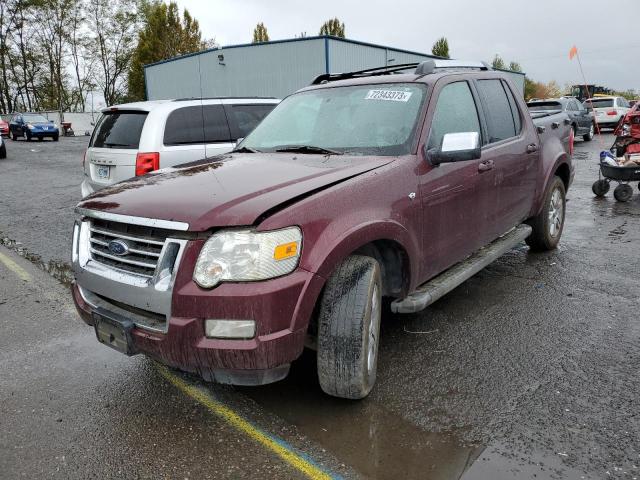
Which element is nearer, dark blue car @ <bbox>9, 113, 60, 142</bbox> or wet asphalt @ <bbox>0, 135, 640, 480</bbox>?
wet asphalt @ <bbox>0, 135, 640, 480</bbox>

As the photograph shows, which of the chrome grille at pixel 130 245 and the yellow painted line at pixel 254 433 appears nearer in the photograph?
the yellow painted line at pixel 254 433

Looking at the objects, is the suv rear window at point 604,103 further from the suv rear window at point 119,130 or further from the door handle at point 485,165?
→ the door handle at point 485,165

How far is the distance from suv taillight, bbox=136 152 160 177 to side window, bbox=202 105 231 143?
84cm

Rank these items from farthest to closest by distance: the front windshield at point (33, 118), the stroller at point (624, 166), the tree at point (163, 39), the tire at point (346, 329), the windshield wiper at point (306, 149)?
1. the tree at point (163, 39)
2. the front windshield at point (33, 118)
3. the stroller at point (624, 166)
4. the windshield wiper at point (306, 149)
5. the tire at point (346, 329)

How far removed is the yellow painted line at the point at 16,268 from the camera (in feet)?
18.2

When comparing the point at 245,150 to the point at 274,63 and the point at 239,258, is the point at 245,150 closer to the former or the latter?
the point at 239,258

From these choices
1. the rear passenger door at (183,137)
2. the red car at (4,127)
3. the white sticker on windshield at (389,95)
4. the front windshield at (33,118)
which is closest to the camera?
the white sticker on windshield at (389,95)

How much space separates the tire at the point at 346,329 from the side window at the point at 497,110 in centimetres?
218

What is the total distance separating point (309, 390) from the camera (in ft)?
10.4

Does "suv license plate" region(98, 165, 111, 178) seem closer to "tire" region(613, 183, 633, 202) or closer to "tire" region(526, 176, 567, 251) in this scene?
"tire" region(526, 176, 567, 251)

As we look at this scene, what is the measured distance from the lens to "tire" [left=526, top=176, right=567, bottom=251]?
550cm

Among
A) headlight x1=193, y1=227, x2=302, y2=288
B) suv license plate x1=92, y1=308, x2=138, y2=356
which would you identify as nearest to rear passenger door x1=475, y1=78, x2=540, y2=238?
headlight x1=193, y1=227, x2=302, y2=288

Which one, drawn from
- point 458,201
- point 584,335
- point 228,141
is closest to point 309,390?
point 458,201

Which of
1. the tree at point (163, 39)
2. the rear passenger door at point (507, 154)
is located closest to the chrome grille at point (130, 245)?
the rear passenger door at point (507, 154)
